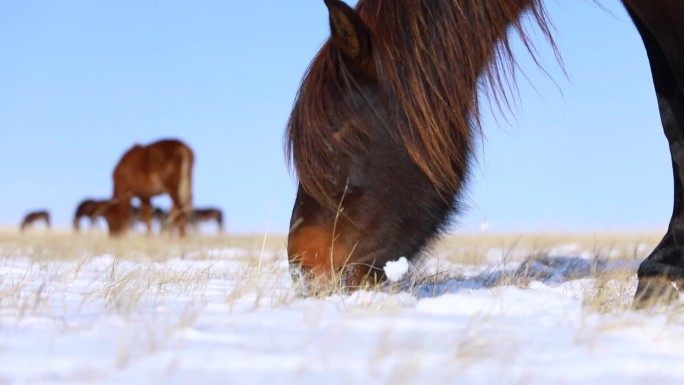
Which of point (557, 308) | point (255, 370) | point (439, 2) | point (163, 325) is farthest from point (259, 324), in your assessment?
point (439, 2)

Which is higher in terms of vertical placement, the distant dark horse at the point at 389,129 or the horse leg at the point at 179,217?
the distant dark horse at the point at 389,129

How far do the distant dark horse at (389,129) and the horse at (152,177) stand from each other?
Result: 1400 cm

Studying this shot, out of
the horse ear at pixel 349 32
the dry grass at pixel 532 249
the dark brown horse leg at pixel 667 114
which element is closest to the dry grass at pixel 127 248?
the horse ear at pixel 349 32

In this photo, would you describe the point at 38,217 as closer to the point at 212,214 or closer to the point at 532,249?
the point at 212,214

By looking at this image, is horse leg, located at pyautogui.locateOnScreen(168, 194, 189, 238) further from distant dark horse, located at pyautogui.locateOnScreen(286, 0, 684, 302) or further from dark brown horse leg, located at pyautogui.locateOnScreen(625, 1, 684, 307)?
dark brown horse leg, located at pyautogui.locateOnScreen(625, 1, 684, 307)

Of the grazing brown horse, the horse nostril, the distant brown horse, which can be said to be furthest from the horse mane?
the distant brown horse

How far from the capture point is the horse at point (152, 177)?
1745 centimetres

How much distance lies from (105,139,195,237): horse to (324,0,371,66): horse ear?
1404 centimetres

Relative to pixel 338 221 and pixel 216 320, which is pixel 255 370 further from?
pixel 338 221

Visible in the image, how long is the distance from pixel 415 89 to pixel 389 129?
18 centimetres

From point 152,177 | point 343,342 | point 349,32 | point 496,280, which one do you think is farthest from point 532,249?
A: point 152,177

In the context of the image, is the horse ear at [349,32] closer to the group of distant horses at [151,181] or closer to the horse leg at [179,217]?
the horse leg at [179,217]

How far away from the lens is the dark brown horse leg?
2.76m

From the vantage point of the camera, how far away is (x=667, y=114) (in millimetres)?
3092
